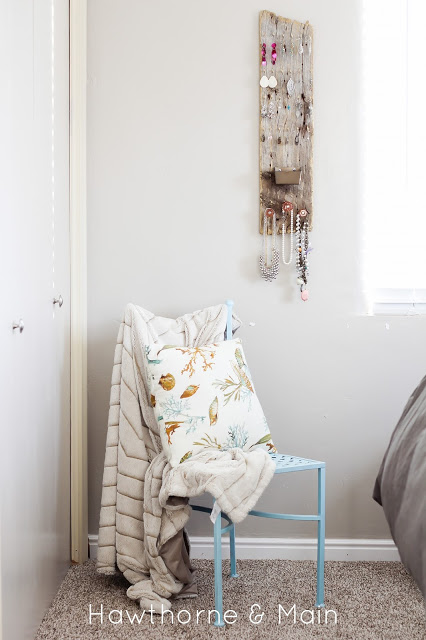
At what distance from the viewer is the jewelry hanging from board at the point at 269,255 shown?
2543 mm

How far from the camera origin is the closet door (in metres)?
1.65

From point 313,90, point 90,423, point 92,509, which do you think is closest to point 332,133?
point 313,90

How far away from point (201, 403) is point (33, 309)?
1.91ft

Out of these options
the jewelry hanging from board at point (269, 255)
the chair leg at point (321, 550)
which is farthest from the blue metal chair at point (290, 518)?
the jewelry hanging from board at point (269, 255)

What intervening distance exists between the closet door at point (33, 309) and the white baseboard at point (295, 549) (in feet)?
1.53

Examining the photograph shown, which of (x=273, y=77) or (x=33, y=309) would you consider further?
(x=273, y=77)

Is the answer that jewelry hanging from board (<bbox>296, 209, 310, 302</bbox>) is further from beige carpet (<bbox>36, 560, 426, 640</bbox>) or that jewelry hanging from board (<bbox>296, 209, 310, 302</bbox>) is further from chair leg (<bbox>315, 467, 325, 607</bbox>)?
beige carpet (<bbox>36, 560, 426, 640</bbox>)

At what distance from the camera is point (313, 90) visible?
2545mm

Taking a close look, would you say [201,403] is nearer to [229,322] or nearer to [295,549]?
[229,322]

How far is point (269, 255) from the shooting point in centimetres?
256

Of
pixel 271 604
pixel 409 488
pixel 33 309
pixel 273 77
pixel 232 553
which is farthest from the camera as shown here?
pixel 273 77

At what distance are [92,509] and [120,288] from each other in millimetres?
795

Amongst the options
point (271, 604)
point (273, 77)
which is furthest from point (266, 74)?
point (271, 604)

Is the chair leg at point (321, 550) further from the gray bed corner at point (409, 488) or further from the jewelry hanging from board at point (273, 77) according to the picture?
the jewelry hanging from board at point (273, 77)
